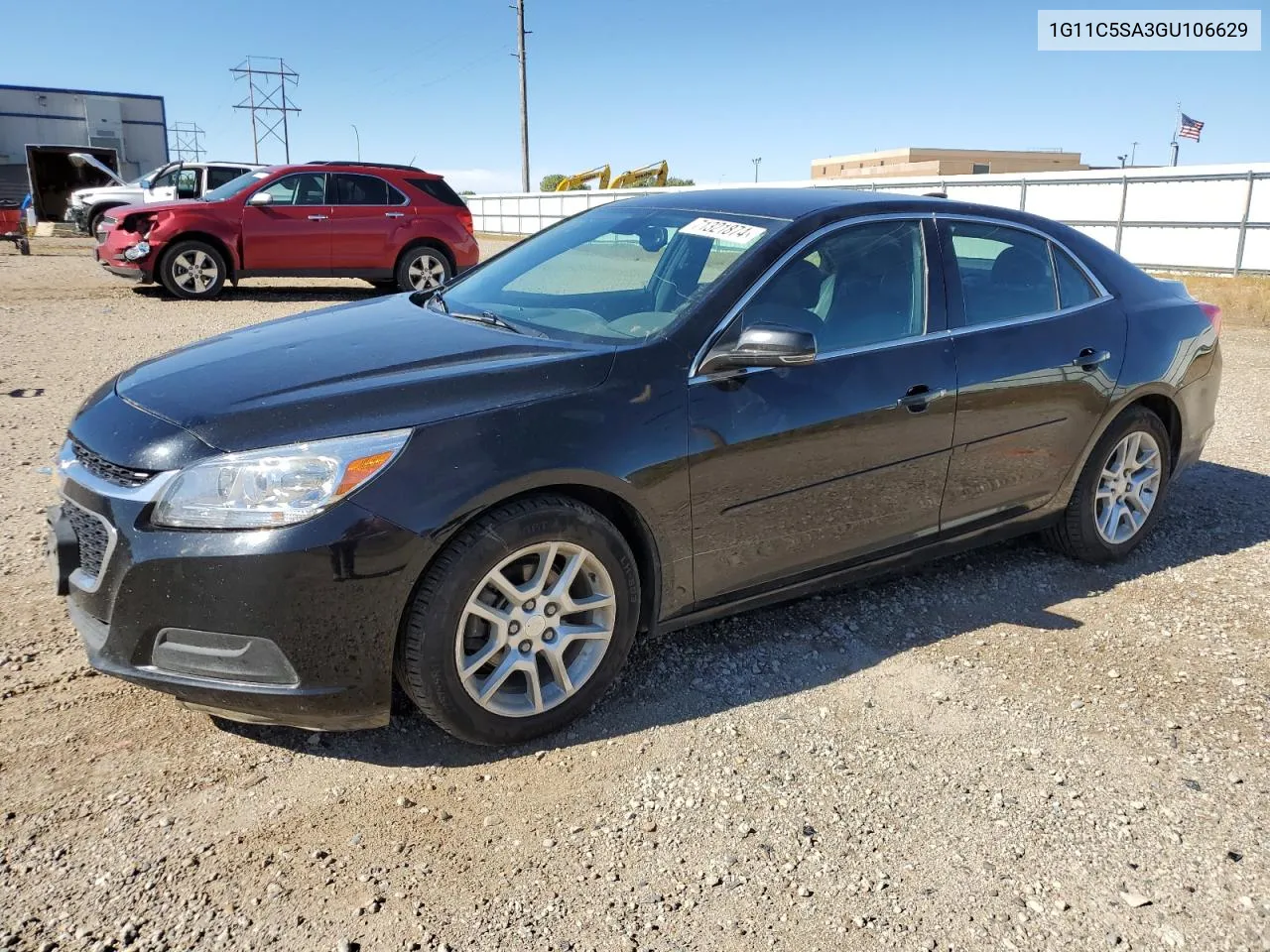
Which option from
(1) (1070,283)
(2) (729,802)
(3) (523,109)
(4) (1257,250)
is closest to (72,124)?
(3) (523,109)

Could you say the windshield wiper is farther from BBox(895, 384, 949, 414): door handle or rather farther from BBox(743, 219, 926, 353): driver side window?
BBox(895, 384, 949, 414): door handle

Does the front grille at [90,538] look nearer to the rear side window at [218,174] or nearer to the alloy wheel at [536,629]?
the alloy wheel at [536,629]

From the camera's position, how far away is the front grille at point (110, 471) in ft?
8.83

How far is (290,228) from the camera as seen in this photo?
43.9ft

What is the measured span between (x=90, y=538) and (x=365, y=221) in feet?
38.6

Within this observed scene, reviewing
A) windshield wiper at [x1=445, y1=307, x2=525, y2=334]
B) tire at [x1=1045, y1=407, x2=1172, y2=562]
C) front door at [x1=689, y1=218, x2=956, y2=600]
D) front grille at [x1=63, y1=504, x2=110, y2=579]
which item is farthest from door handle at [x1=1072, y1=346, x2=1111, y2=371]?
front grille at [x1=63, y1=504, x2=110, y2=579]

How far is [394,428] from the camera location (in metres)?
2.74

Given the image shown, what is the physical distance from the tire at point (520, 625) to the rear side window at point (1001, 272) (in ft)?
6.26

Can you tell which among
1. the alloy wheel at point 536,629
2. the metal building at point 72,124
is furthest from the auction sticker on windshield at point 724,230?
the metal building at point 72,124

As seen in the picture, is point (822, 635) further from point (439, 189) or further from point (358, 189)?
point (439, 189)

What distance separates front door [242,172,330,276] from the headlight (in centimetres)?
1175

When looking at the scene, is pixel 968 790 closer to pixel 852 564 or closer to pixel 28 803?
pixel 852 564

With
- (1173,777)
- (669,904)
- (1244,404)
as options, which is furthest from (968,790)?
(1244,404)

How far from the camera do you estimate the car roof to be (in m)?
3.80
